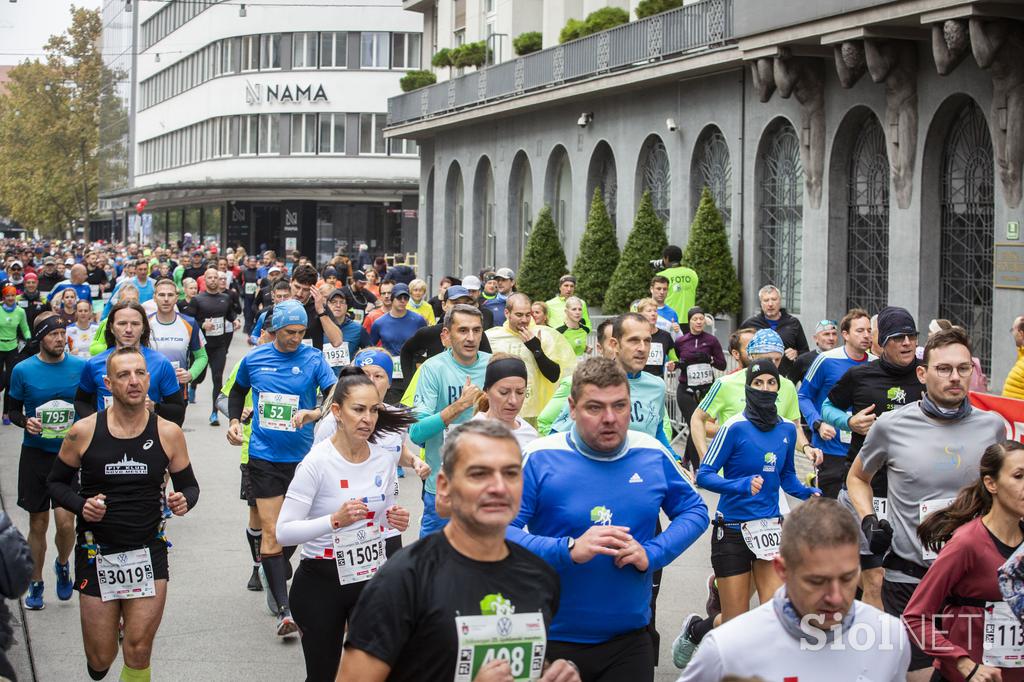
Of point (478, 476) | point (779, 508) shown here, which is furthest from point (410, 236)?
point (478, 476)

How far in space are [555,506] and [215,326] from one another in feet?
48.6

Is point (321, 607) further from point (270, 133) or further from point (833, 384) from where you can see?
point (270, 133)

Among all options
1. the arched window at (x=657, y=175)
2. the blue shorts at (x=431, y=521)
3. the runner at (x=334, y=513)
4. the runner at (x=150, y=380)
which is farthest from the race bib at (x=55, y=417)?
the arched window at (x=657, y=175)

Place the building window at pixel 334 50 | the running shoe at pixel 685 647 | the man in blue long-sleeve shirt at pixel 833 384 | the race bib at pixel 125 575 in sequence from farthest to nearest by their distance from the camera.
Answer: the building window at pixel 334 50 → the man in blue long-sleeve shirt at pixel 833 384 → the running shoe at pixel 685 647 → the race bib at pixel 125 575

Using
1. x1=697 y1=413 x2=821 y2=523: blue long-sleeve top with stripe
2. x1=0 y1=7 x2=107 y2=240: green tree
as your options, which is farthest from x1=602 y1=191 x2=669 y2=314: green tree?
x1=0 y1=7 x2=107 y2=240: green tree

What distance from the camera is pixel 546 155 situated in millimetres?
34594

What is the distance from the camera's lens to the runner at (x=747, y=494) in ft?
26.8

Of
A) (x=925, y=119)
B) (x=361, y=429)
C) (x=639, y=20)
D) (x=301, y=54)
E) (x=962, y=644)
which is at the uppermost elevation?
(x=301, y=54)

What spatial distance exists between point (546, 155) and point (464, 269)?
311 inches

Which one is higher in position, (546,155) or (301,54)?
(301,54)

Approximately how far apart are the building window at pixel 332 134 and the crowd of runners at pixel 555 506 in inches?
2081

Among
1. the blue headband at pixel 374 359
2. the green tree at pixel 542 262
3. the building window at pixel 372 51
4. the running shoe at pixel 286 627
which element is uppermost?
the building window at pixel 372 51

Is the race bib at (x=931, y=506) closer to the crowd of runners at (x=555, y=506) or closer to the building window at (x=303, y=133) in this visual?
the crowd of runners at (x=555, y=506)

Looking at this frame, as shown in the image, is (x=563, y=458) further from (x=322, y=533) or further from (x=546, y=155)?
(x=546, y=155)
